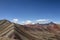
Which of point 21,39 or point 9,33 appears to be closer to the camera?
point 21,39

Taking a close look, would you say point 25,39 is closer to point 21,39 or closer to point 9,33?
point 21,39

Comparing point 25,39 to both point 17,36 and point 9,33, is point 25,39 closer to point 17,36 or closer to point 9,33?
point 17,36

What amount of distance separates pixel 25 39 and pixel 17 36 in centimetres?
1040

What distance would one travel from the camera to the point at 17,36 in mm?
187500

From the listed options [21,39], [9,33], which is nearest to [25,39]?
[21,39]

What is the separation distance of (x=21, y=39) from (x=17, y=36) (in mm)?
7158

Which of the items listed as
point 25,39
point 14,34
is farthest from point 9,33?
point 25,39

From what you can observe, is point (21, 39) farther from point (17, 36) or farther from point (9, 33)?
point (9, 33)

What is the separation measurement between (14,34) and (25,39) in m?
14.7

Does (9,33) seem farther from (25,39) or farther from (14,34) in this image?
(25,39)

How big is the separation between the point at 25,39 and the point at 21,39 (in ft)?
22.6

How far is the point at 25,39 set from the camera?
189 metres

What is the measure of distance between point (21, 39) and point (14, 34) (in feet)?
38.8

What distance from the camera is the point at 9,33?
196000 mm
